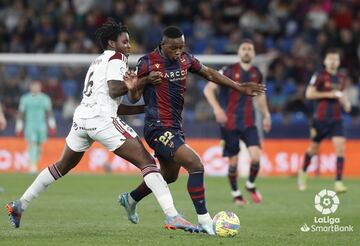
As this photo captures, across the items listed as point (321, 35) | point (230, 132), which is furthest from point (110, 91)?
point (321, 35)

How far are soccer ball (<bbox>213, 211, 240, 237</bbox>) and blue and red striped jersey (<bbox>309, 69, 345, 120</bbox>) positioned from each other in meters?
8.36

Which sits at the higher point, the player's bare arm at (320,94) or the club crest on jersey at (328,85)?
the club crest on jersey at (328,85)

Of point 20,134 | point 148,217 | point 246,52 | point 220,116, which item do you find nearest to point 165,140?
point 148,217

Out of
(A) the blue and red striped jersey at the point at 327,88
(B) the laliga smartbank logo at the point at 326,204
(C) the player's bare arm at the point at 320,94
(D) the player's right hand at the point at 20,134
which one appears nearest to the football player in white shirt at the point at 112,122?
(B) the laliga smartbank logo at the point at 326,204

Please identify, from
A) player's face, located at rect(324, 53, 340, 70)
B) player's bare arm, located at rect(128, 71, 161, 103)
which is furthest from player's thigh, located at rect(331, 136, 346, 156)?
player's bare arm, located at rect(128, 71, 161, 103)

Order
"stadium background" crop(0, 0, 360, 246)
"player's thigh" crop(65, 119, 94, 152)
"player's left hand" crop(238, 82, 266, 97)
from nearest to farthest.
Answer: "player's thigh" crop(65, 119, 94, 152), "player's left hand" crop(238, 82, 266, 97), "stadium background" crop(0, 0, 360, 246)

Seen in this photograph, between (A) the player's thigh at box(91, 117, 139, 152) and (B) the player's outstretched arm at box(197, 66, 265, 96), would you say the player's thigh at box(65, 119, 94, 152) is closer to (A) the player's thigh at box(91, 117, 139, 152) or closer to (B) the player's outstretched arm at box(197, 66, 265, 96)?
(A) the player's thigh at box(91, 117, 139, 152)

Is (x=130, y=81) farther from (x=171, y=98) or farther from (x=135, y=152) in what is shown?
(x=135, y=152)

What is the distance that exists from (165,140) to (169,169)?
70 centimetres

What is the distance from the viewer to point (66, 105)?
24469 millimetres

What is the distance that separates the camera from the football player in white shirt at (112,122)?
396 inches

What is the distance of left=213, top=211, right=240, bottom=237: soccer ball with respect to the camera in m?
9.98

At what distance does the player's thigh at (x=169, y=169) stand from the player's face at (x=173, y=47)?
4.27ft

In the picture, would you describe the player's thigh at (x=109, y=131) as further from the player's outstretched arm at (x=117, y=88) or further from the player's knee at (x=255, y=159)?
the player's knee at (x=255, y=159)
